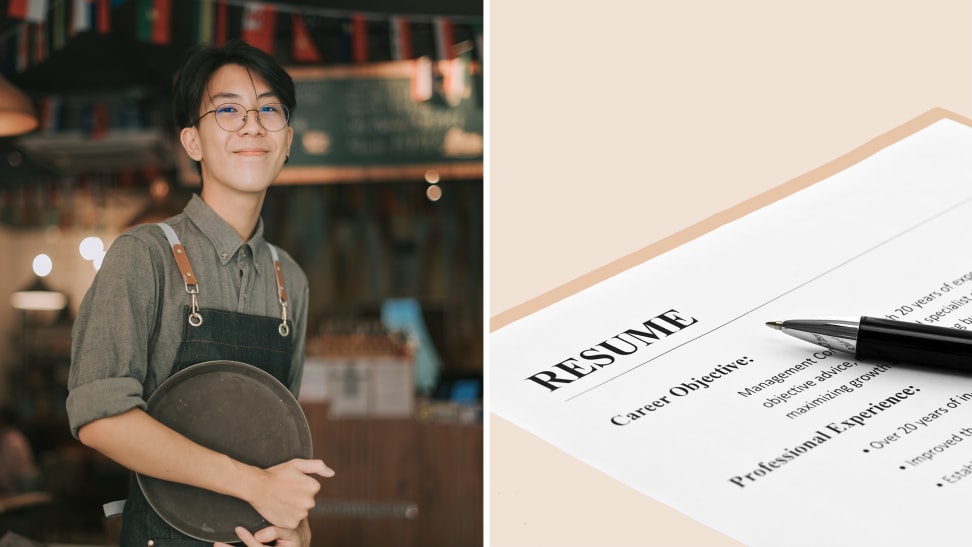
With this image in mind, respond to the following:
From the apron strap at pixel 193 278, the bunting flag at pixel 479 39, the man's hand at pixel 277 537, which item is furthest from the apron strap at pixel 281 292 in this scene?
the bunting flag at pixel 479 39

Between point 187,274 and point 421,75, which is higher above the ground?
point 421,75

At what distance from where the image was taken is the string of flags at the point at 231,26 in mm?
506

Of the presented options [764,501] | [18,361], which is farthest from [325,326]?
[764,501]

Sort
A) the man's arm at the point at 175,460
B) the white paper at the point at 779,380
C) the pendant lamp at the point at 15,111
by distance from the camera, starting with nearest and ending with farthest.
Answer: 1. the white paper at the point at 779,380
2. the man's arm at the point at 175,460
3. the pendant lamp at the point at 15,111

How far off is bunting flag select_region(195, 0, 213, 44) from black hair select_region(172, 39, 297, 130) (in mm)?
12

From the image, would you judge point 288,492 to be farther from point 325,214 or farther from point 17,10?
point 17,10

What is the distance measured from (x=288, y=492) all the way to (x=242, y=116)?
0.23 meters

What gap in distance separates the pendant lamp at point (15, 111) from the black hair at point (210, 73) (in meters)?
0.12

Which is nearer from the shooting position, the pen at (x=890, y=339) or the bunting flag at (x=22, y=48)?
the pen at (x=890, y=339)

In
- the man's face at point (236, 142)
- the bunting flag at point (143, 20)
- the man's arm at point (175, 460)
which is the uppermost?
the bunting flag at point (143, 20)

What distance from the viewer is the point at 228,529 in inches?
16.5

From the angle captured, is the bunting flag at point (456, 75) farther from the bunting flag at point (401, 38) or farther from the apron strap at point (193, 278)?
the apron strap at point (193, 278)

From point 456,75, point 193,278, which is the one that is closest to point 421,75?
point 456,75

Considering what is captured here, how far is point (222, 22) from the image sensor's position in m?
0.51
